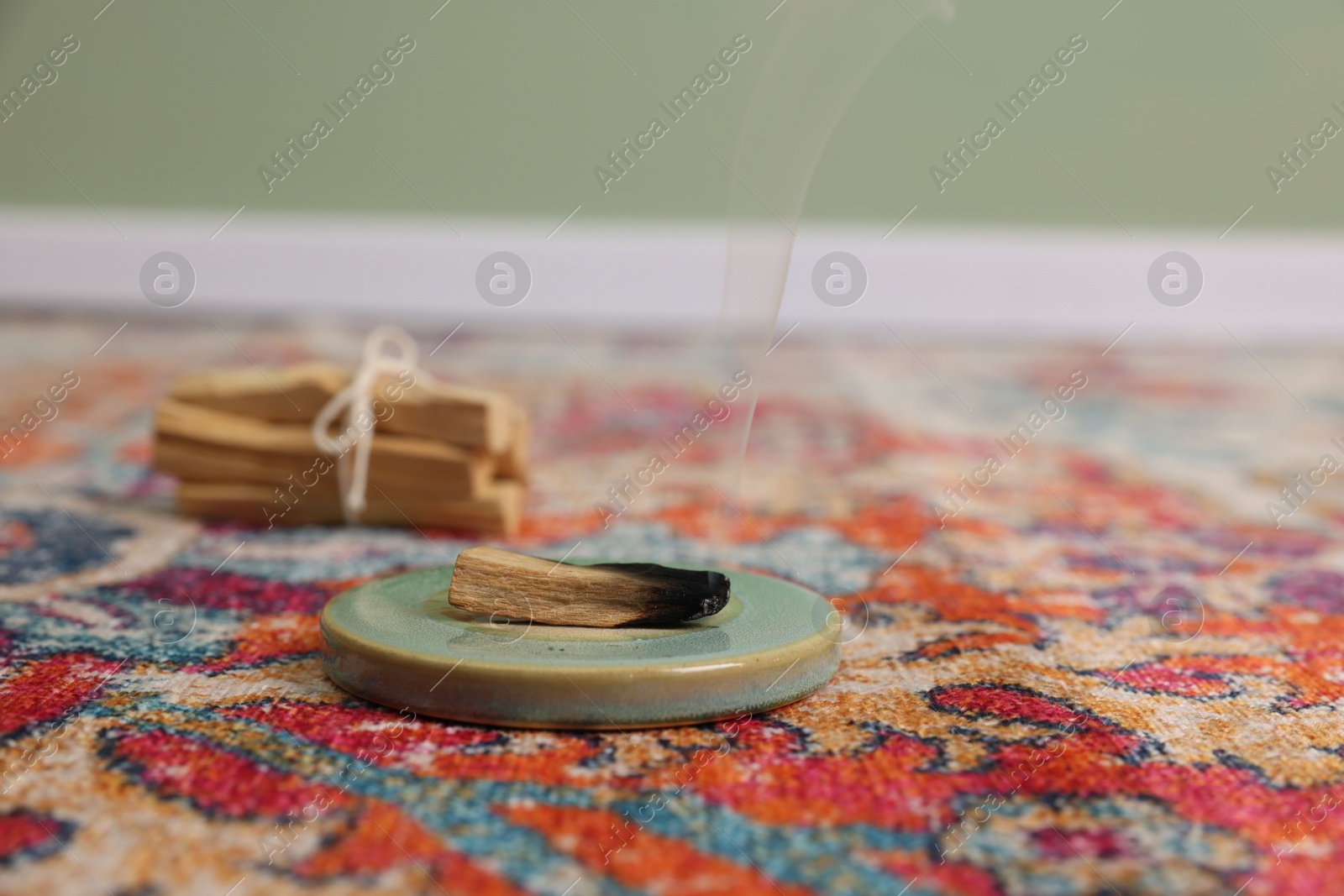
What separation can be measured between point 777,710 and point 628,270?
7.77 ft

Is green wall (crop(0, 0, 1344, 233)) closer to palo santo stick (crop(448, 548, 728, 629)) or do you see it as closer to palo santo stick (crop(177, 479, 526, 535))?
palo santo stick (crop(177, 479, 526, 535))

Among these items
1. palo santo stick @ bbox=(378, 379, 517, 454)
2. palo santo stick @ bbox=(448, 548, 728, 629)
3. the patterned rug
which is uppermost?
palo santo stick @ bbox=(378, 379, 517, 454)

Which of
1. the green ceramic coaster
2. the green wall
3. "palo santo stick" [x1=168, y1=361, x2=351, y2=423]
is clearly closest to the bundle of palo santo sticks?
"palo santo stick" [x1=168, y1=361, x2=351, y2=423]

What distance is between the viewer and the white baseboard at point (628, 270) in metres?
2.94

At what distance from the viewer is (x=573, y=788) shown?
0.62 m

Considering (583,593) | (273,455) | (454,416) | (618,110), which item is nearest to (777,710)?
(583,593)

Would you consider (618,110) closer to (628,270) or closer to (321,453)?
(628,270)

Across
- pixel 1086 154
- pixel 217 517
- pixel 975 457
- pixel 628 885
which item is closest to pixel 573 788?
pixel 628 885

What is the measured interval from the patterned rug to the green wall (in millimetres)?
1219

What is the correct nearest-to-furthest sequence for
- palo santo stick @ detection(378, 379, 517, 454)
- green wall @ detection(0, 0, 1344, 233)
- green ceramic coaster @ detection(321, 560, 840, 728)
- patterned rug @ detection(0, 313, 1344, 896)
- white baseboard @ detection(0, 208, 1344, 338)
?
patterned rug @ detection(0, 313, 1344, 896), green ceramic coaster @ detection(321, 560, 840, 728), palo santo stick @ detection(378, 379, 517, 454), green wall @ detection(0, 0, 1344, 233), white baseboard @ detection(0, 208, 1344, 338)

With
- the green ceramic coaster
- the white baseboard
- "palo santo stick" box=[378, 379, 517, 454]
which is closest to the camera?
the green ceramic coaster

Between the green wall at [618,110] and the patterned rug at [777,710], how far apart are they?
4.00 ft

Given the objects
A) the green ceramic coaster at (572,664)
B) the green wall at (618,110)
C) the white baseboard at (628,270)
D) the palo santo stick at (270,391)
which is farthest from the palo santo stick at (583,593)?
the white baseboard at (628,270)

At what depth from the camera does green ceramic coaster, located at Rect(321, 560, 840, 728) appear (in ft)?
2.16
